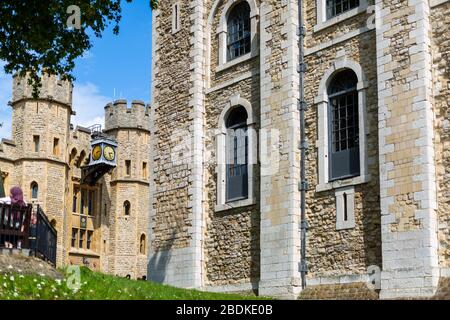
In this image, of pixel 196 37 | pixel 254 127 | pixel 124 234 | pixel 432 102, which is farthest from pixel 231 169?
pixel 124 234

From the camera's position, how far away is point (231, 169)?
22094 mm

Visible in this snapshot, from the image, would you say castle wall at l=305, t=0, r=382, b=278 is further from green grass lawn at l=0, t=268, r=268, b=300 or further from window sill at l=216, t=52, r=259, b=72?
green grass lawn at l=0, t=268, r=268, b=300

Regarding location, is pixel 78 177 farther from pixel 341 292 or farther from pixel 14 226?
pixel 14 226

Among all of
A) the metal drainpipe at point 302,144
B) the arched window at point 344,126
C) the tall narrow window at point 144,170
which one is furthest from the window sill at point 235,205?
the tall narrow window at point 144,170

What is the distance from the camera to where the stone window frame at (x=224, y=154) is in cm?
2120

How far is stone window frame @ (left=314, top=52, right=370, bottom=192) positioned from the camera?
1859cm

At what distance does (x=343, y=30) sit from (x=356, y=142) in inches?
110

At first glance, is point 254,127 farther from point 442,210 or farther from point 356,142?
point 442,210

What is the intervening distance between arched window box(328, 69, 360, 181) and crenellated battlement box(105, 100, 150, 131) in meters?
39.2

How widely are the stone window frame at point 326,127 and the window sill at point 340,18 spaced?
86 centimetres

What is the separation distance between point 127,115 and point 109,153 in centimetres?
383

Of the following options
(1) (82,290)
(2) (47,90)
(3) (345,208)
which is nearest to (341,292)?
(3) (345,208)

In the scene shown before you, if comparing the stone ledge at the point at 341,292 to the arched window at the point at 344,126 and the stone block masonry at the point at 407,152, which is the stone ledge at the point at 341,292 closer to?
the stone block masonry at the point at 407,152

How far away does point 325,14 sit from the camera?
66.5ft
